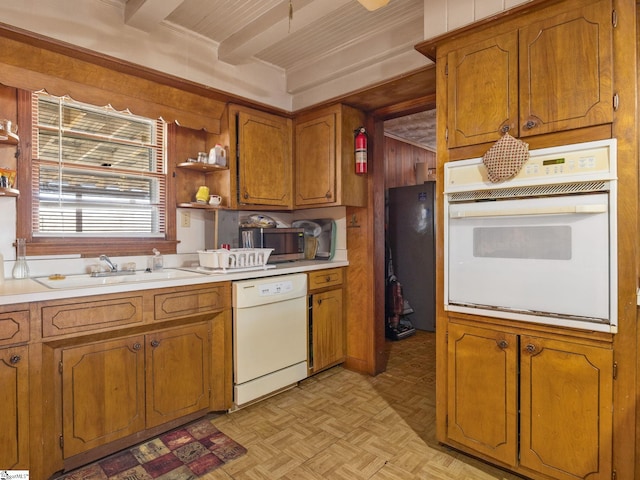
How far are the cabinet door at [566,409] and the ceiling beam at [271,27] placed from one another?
7.14ft

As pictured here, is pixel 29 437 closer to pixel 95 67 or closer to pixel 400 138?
pixel 95 67

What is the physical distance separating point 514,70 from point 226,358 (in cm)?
236

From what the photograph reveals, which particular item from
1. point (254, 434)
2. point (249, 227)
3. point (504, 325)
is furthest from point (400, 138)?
point (254, 434)

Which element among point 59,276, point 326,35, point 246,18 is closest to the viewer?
point 59,276

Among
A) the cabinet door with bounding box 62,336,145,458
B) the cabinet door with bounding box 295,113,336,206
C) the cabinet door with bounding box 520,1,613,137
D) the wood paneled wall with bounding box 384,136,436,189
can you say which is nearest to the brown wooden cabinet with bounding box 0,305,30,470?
the cabinet door with bounding box 62,336,145,458

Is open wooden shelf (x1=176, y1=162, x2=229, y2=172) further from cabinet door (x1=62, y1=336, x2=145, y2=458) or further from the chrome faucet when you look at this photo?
cabinet door (x1=62, y1=336, x2=145, y2=458)

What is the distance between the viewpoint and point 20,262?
2.07 meters

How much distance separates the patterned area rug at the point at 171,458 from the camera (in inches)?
71.0

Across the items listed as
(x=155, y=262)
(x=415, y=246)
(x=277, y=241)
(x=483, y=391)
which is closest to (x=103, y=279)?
(x=155, y=262)

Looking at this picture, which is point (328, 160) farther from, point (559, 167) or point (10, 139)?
point (10, 139)

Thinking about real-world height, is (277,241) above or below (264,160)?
below

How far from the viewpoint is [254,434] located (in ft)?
7.14

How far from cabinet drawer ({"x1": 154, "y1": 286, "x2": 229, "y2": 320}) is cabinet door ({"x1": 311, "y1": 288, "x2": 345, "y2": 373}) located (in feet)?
2.80

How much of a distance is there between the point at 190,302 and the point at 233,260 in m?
0.44
